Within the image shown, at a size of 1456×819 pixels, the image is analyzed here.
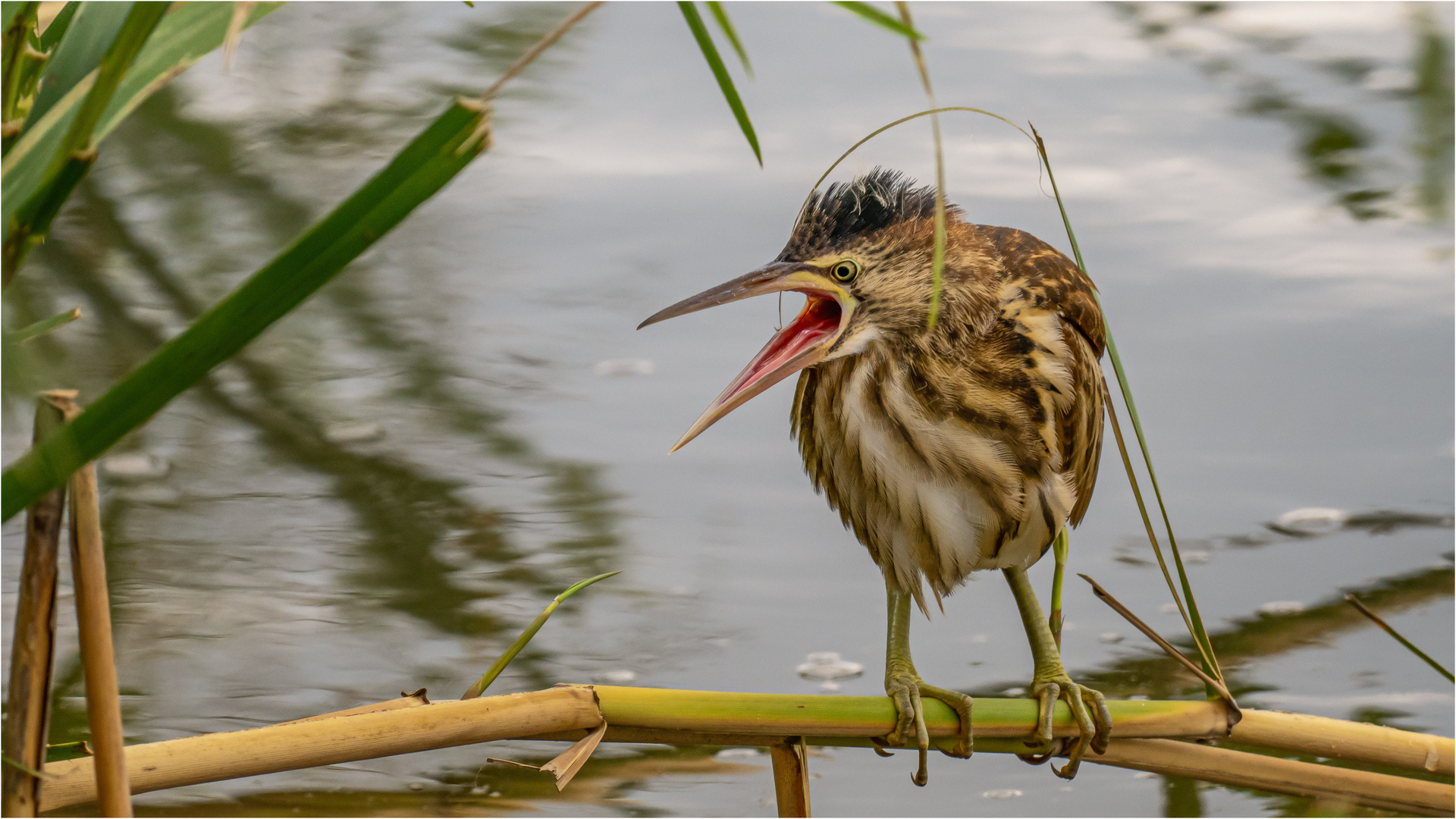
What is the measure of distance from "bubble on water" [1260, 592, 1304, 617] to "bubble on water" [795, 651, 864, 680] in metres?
0.68

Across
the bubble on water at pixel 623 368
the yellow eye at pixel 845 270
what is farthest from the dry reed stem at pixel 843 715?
the bubble on water at pixel 623 368

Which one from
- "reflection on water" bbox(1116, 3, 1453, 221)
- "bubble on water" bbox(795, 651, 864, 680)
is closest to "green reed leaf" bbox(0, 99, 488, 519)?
"bubble on water" bbox(795, 651, 864, 680)

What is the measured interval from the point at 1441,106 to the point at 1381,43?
0.28 m

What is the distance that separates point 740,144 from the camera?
113 inches

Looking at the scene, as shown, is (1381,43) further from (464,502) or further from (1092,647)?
(464,502)

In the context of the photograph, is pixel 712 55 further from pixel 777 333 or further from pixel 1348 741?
pixel 1348 741

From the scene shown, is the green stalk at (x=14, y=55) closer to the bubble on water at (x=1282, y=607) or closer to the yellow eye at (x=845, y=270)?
the yellow eye at (x=845, y=270)

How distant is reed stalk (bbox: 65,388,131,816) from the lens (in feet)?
2.24

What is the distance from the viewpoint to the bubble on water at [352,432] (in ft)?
7.66

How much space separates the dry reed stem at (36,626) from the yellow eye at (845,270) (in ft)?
2.57

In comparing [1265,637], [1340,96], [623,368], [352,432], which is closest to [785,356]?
[1265,637]

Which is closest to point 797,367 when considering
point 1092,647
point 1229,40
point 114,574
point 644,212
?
point 1092,647

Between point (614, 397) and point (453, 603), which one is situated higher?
point (614, 397)

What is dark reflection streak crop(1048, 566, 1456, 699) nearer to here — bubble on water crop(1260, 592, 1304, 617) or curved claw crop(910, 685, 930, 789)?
bubble on water crop(1260, 592, 1304, 617)
